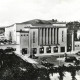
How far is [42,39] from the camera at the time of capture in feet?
113

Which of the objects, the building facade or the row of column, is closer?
the building facade

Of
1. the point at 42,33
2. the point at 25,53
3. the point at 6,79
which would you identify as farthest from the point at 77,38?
the point at 6,79

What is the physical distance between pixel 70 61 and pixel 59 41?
8.99 m

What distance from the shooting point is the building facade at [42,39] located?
111ft

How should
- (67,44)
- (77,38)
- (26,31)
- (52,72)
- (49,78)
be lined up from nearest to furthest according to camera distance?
1. (49,78)
2. (52,72)
3. (26,31)
4. (67,44)
5. (77,38)

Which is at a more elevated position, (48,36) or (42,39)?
(48,36)

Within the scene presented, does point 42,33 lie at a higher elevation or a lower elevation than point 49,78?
higher

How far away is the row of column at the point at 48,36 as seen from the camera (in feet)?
112

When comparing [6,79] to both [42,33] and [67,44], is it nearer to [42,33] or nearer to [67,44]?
[42,33]

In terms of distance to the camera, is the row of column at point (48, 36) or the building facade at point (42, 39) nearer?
the building facade at point (42, 39)

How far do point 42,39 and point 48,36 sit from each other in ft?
3.94

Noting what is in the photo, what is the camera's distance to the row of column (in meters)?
34.3

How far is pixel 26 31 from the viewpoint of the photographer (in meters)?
33.9

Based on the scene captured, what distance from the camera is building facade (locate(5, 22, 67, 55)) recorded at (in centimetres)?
3381
